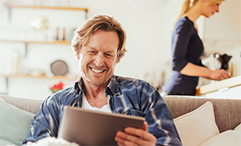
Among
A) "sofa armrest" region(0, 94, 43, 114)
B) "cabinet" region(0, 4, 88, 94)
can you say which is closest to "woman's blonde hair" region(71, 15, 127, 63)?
"sofa armrest" region(0, 94, 43, 114)

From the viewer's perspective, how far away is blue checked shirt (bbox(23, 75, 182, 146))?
101 centimetres

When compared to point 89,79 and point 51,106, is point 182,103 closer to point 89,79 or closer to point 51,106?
point 89,79

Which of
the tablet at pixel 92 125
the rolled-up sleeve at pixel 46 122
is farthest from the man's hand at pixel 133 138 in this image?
the rolled-up sleeve at pixel 46 122

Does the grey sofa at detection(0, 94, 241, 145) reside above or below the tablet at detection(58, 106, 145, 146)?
below

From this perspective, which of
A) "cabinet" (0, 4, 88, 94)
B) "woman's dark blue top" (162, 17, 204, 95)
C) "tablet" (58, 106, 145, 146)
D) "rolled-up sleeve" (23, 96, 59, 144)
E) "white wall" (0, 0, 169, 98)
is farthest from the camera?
"white wall" (0, 0, 169, 98)

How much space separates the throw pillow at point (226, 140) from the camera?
120cm

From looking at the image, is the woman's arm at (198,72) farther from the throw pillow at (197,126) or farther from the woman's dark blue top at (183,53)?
the throw pillow at (197,126)

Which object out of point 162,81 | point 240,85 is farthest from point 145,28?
point 240,85

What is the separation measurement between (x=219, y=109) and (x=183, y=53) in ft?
1.72

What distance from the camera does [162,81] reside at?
4453 mm

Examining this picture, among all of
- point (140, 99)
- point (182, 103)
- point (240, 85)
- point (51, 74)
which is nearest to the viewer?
point (140, 99)

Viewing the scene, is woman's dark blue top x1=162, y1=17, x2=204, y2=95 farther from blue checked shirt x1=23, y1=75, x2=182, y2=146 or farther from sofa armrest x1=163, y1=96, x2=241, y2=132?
blue checked shirt x1=23, y1=75, x2=182, y2=146

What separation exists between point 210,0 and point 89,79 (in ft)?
3.94

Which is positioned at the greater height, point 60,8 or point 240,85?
point 60,8
